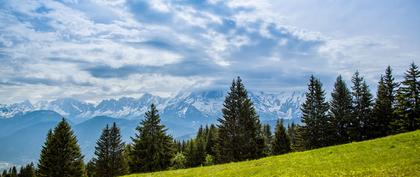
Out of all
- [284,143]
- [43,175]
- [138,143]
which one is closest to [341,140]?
[284,143]

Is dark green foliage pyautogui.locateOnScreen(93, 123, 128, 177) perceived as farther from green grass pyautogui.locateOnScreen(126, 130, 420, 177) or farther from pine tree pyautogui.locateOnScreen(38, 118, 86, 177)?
green grass pyautogui.locateOnScreen(126, 130, 420, 177)

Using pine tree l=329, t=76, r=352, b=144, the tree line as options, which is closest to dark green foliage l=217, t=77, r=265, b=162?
the tree line

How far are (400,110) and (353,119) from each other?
9568 millimetres

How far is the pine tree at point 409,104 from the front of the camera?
192 ft

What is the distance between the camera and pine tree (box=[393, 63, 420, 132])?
58544 mm

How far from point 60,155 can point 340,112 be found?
52.8 meters

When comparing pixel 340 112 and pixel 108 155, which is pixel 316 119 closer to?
pixel 340 112

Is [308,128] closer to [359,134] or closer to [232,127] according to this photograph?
Answer: [359,134]

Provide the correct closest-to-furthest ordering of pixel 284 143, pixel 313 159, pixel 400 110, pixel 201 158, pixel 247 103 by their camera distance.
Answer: pixel 313 159, pixel 400 110, pixel 247 103, pixel 284 143, pixel 201 158

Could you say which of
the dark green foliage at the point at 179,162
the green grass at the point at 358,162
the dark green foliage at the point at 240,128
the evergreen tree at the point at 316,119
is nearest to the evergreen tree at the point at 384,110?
the evergreen tree at the point at 316,119

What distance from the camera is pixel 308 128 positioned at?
70.1 m

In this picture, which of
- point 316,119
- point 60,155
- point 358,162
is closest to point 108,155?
point 60,155

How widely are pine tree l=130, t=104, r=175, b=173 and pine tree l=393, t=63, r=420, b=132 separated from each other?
41.8 meters

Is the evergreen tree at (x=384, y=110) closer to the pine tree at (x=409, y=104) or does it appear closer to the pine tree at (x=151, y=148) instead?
the pine tree at (x=409, y=104)
